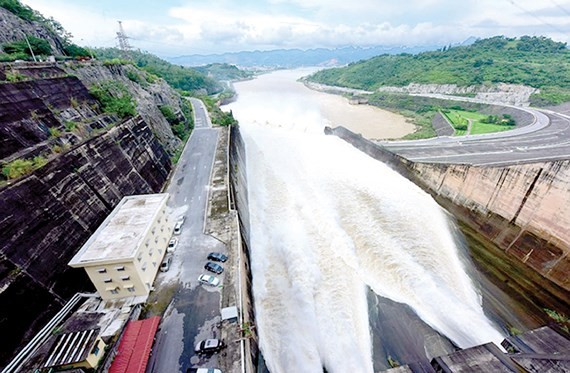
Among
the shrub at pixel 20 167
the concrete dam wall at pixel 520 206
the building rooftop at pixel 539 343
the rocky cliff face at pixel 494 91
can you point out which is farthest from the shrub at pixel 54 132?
the rocky cliff face at pixel 494 91

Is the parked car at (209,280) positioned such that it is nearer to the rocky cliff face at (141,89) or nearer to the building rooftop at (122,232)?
the building rooftop at (122,232)

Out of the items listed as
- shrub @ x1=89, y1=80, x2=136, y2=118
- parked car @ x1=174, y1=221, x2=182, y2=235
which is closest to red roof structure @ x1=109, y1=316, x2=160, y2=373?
parked car @ x1=174, y1=221, x2=182, y2=235

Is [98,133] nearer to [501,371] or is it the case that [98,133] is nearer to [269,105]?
[501,371]

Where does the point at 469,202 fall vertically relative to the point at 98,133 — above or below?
below

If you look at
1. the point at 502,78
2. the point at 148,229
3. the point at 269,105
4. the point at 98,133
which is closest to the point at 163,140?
the point at 98,133

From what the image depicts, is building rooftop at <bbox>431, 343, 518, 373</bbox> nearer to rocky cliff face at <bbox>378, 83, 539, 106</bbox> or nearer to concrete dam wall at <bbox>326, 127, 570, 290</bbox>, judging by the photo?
concrete dam wall at <bbox>326, 127, 570, 290</bbox>
